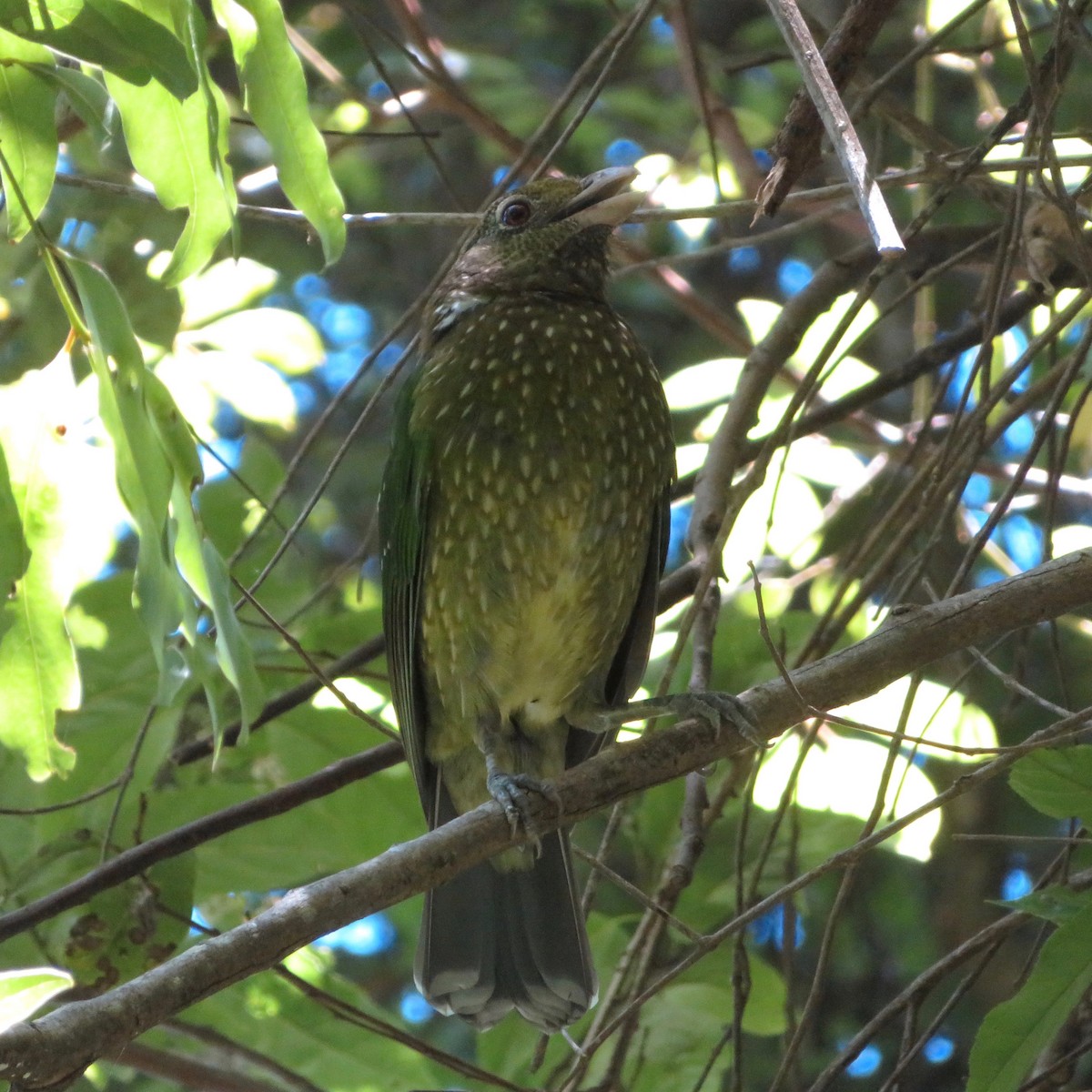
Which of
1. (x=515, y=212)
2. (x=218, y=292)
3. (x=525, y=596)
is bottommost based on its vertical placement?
(x=525, y=596)

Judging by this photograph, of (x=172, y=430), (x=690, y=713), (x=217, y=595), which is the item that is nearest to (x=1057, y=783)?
(x=690, y=713)

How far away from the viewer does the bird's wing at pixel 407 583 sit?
3.40m

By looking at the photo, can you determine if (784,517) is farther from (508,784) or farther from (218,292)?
(218,292)

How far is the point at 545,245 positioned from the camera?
3799mm

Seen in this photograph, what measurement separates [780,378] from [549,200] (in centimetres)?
77

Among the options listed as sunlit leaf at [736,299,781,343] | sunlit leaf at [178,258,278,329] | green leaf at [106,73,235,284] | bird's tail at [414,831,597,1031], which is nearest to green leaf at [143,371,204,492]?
green leaf at [106,73,235,284]

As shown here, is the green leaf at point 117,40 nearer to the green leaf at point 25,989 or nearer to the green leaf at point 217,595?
the green leaf at point 217,595

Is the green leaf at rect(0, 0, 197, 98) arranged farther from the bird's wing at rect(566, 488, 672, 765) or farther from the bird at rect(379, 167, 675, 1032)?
the bird's wing at rect(566, 488, 672, 765)

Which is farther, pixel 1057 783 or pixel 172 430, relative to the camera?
pixel 1057 783

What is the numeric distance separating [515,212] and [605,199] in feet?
0.85

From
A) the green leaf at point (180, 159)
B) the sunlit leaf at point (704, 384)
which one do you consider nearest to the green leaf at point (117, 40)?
the green leaf at point (180, 159)

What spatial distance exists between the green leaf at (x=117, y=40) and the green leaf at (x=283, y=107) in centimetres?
22

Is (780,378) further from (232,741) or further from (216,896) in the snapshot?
(216,896)

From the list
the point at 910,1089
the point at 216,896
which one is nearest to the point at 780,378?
the point at 216,896
